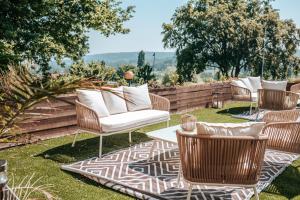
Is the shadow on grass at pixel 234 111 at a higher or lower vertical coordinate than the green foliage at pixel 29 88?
lower

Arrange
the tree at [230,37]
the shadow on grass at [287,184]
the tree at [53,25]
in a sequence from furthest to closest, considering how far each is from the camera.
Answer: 1. the tree at [230,37]
2. the tree at [53,25]
3. the shadow on grass at [287,184]

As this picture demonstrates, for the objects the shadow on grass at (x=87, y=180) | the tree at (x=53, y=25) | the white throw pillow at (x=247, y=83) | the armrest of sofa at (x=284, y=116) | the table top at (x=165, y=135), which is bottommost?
the shadow on grass at (x=87, y=180)

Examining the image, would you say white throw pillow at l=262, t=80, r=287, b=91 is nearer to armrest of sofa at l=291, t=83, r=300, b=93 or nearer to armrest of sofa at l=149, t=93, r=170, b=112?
armrest of sofa at l=291, t=83, r=300, b=93

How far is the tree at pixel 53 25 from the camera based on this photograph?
11.7 m

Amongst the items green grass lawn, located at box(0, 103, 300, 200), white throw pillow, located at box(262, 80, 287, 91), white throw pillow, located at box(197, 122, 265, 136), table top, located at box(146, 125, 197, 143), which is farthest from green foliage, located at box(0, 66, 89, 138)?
white throw pillow, located at box(262, 80, 287, 91)

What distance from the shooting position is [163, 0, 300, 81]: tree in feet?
78.2

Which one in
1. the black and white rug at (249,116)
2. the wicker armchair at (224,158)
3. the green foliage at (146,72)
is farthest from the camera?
the green foliage at (146,72)

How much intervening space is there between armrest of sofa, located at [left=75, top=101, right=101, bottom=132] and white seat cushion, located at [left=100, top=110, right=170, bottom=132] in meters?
0.10

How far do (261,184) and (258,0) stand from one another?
2507cm

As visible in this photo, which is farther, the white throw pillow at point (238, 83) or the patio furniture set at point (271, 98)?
the white throw pillow at point (238, 83)

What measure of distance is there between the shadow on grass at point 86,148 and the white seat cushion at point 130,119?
1.46 feet

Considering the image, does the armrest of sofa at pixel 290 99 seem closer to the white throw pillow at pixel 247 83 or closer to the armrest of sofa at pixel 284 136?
the white throw pillow at pixel 247 83

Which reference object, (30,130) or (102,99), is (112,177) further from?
(30,130)

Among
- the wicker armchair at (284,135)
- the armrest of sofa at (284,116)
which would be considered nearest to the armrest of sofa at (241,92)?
the armrest of sofa at (284,116)
